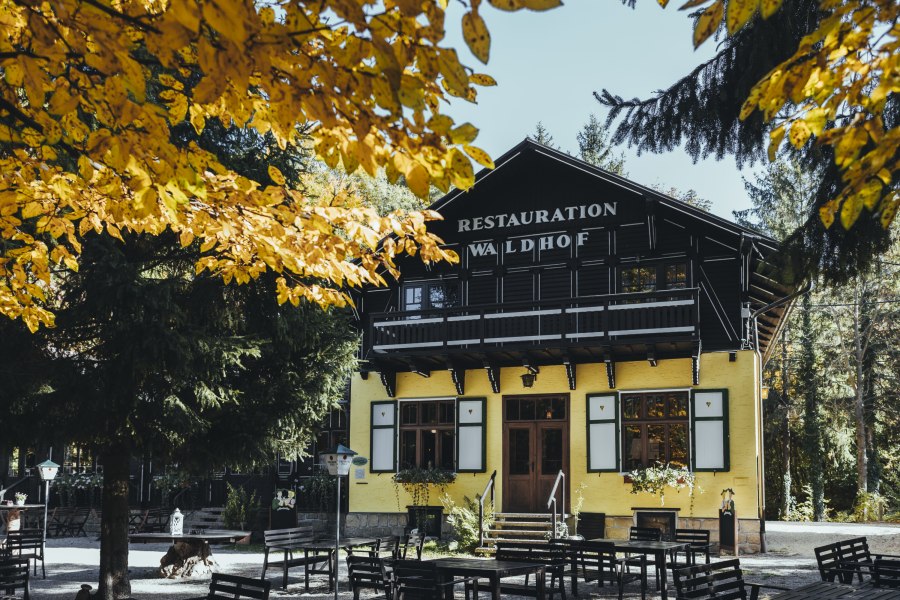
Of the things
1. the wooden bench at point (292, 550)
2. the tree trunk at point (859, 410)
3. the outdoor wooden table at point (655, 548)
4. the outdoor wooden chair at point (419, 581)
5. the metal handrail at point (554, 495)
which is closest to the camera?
the outdoor wooden chair at point (419, 581)

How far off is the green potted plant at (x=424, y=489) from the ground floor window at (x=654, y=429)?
405cm

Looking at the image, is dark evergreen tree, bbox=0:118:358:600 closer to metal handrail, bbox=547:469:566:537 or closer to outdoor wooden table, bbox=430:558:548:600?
outdoor wooden table, bbox=430:558:548:600

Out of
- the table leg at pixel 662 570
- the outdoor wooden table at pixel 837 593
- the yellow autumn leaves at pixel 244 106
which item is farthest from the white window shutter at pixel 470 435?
the yellow autumn leaves at pixel 244 106

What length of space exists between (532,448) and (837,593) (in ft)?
42.6

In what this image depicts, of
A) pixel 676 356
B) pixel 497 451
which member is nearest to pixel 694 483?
pixel 676 356

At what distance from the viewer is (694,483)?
1855 centimetres

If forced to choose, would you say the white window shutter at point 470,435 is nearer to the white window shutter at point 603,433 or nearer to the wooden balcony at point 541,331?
the wooden balcony at point 541,331

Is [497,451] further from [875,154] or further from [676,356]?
[875,154]

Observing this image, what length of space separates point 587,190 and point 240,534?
1075 centimetres

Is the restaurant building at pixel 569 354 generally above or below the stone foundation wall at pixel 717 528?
above

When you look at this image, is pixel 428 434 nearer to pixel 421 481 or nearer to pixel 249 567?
pixel 421 481

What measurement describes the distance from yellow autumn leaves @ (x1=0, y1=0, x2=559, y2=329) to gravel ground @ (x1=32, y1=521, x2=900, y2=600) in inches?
295

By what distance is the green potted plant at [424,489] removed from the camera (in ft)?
67.7

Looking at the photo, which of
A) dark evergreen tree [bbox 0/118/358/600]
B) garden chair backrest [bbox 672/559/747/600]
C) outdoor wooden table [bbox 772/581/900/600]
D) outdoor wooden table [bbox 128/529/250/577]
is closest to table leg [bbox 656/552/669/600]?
garden chair backrest [bbox 672/559/747/600]
